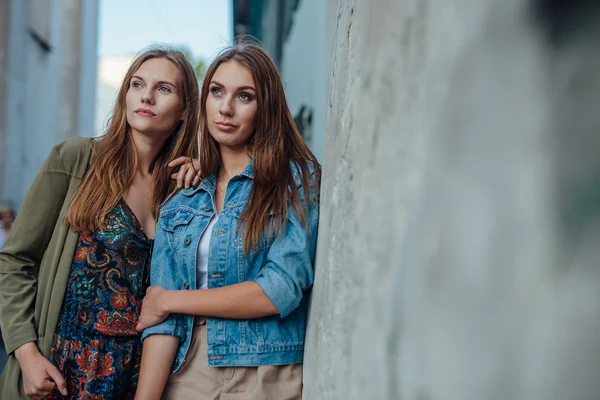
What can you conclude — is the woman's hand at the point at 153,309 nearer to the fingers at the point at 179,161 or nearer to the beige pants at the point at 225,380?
the beige pants at the point at 225,380

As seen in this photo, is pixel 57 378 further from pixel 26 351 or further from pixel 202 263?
pixel 202 263

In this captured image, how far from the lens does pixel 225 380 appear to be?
2014 millimetres

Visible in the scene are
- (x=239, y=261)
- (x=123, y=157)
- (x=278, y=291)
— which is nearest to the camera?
(x=278, y=291)

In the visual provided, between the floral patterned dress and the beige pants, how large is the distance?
0.84 feet

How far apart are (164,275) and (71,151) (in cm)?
60

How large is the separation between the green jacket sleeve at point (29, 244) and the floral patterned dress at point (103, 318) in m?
0.13

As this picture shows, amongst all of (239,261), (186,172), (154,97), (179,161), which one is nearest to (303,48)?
(154,97)

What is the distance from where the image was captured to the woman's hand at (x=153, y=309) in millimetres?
2053

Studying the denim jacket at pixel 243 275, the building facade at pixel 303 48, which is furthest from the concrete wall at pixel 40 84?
the denim jacket at pixel 243 275

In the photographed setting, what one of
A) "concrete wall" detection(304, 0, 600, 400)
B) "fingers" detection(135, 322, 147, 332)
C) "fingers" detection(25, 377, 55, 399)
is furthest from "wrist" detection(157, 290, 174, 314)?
"concrete wall" detection(304, 0, 600, 400)

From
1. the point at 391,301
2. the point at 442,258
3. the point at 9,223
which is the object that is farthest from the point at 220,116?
the point at 9,223

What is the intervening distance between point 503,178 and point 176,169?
5.88ft

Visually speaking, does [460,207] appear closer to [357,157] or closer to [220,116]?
[357,157]

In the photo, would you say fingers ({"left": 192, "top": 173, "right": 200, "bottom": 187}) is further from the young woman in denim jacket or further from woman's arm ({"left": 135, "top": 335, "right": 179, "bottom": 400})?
woman's arm ({"left": 135, "top": 335, "right": 179, "bottom": 400})
